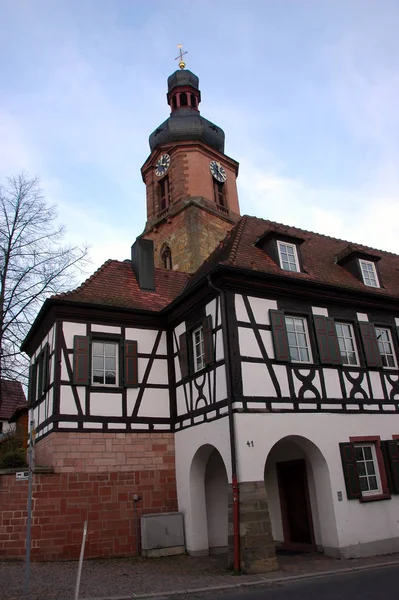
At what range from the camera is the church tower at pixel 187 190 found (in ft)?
81.7

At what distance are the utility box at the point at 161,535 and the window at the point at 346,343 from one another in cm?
598

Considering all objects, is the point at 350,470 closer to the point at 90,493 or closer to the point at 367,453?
the point at 367,453

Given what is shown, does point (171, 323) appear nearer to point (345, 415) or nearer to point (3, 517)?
point (345, 415)

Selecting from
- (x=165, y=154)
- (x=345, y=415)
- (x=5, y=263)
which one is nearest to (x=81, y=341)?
(x=5, y=263)

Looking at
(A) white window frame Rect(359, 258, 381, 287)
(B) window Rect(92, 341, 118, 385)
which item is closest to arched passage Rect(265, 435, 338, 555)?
(B) window Rect(92, 341, 118, 385)

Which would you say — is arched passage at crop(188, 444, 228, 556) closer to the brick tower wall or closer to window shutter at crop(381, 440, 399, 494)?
the brick tower wall

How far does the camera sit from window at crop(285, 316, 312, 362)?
1323 centimetres

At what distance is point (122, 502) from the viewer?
13.0 m

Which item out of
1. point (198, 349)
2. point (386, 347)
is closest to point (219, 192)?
point (386, 347)

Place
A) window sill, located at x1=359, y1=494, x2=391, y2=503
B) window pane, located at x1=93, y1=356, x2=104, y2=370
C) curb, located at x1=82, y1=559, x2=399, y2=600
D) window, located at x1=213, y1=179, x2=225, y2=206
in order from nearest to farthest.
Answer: curb, located at x1=82, y1=559, x2=399, y2=600, window sill, located at x1=359, y1=494, x2=391, y2=503, window pane, located at x1=93, y1=356, x2=104, y2=370, window, located at x1=213, y1=179, x2=225, y2=206

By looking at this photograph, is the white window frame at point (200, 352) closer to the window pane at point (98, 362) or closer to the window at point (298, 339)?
the window at point (298, 339)

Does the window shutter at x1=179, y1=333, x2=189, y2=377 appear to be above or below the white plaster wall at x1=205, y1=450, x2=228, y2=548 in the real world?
above

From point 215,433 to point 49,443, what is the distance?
4.26m

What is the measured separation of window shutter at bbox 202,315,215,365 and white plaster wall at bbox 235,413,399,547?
1.79 meters
